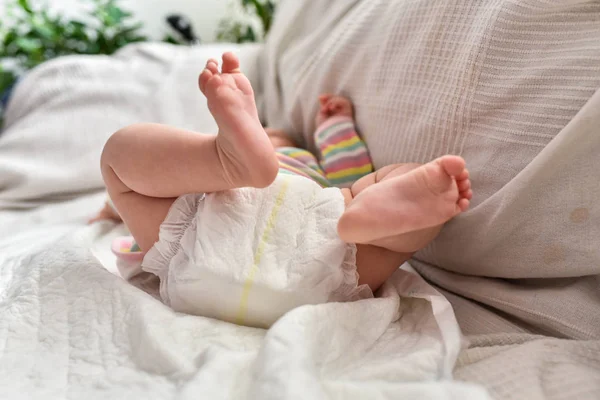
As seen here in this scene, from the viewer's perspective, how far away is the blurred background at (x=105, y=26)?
164 cm

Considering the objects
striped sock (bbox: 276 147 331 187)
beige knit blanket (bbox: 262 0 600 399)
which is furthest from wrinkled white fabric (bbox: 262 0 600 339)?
striped sock (bbox: 276 147 331 187)

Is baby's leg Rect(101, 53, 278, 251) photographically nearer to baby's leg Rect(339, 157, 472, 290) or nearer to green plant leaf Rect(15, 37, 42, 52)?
baby's leg Rect(339, 157, 472, 290)

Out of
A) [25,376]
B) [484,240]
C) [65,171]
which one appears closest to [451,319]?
[484,240]

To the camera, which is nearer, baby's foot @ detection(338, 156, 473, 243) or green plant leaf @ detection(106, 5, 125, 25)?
baby's foot @ detection(338, 156, 473, 243)

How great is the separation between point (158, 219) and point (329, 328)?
294mm

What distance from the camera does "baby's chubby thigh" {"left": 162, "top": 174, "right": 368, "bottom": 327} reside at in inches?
26.1

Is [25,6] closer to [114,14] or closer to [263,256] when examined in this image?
[114,14]

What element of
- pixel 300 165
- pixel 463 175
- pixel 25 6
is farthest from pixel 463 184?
pixel 25 6

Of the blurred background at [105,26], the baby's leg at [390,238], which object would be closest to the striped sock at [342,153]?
the baby's leg at [390,238]

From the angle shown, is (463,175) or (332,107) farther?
(332,107)

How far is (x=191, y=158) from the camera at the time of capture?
26.7 inches

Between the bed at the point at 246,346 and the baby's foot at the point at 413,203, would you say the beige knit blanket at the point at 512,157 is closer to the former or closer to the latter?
the bed at the point at 246,346

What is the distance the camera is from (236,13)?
209cm

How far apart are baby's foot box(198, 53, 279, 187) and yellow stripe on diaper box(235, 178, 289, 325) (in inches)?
2.0
